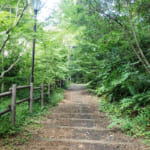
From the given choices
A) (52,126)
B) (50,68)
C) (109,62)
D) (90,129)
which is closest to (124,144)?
(90,129)

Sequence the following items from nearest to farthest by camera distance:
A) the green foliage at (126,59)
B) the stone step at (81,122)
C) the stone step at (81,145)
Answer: the stone step at (81,145) → the green foliage at (126,59) → the stone step at (81,122)

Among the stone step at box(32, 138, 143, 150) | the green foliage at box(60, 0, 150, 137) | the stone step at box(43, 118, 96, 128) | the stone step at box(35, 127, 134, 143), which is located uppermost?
the green foliage at box(60, 0, 150, 137)

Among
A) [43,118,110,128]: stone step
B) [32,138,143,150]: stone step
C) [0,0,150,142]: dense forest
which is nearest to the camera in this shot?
[32,138,143,150]: stone step

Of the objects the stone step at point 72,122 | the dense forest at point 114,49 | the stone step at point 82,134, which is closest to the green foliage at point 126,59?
the dense forest at point 114,49

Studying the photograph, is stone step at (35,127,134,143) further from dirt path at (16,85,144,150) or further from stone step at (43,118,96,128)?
stone step at (43,118,96,128)

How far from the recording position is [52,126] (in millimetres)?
3807

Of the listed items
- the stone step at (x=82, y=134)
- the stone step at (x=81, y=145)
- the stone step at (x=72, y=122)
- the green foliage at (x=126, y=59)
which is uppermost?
the green foliage at (x=126, y=59)

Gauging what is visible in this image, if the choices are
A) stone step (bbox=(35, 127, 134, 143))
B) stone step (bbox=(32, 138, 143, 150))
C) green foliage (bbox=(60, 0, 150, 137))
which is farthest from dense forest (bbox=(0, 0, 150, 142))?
stone step (bbox=(32, 138, 143, 150))

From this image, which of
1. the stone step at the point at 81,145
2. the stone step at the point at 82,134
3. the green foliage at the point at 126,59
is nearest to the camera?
the stone step at the point at 81,145

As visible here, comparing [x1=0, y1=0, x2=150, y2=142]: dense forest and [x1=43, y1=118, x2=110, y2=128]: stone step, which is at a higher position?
[x1=0, y1=0, x2=150, y2=142]: dense forest

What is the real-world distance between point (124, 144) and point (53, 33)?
400 centimetres

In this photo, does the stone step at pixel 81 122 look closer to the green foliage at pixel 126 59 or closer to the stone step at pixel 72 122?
the stone step at pixel 72 122

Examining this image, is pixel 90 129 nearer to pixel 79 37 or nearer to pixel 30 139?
pixel 30 139

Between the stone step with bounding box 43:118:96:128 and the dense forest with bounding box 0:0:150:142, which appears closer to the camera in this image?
the dense forest with bounding box 0:0:150:142
